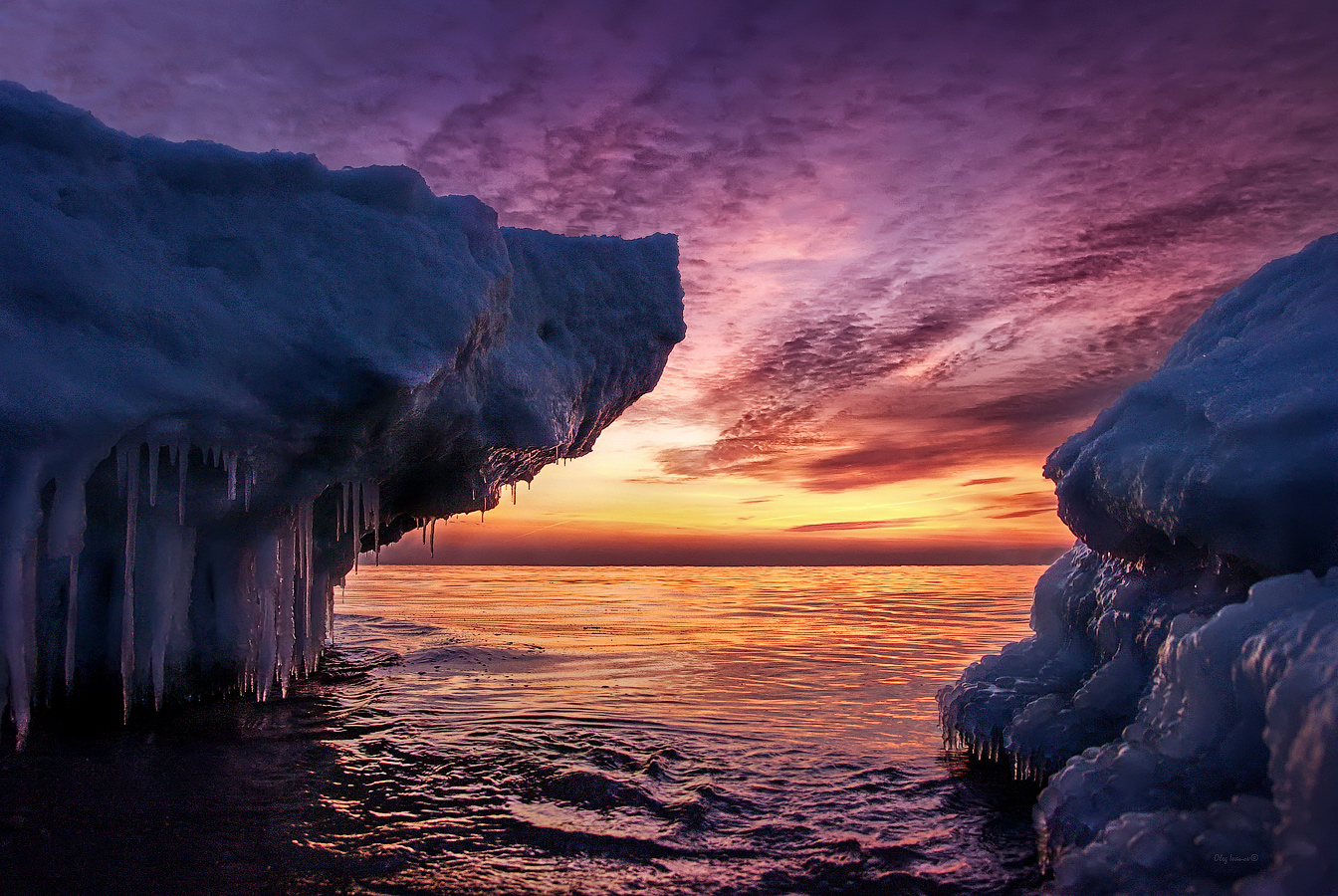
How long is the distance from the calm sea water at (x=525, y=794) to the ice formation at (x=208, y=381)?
119 centimetres

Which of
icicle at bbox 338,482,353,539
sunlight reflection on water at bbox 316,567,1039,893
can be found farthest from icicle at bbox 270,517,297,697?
sunlight reflection on water at bbox 316,567,1039,893

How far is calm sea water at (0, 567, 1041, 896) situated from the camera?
14.1 ft

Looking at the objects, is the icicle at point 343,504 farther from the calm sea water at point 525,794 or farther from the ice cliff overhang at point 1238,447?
the ice cliff overhang at point 1238,447

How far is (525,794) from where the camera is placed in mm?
5801

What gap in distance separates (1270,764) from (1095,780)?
1088 mm

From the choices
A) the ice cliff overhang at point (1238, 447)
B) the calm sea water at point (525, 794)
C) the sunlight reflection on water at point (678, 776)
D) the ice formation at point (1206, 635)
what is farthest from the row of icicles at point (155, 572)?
the ice cliff overhang at point (1238, 447)

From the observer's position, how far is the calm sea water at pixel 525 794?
430 centimetres

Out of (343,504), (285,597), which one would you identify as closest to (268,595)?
(285,597)

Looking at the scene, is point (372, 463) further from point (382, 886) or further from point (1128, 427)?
point (1128, 427)

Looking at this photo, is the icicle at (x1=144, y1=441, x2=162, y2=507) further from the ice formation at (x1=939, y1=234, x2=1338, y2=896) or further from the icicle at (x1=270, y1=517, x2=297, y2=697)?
the ice formation at (x1=939, y1=234, x2=1338, y2=896)

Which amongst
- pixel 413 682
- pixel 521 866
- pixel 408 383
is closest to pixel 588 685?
pixel 413 682

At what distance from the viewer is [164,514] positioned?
7.52 metres

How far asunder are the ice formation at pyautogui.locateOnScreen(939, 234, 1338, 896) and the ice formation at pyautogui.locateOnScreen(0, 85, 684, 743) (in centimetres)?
622

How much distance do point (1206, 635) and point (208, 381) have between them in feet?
25.5
